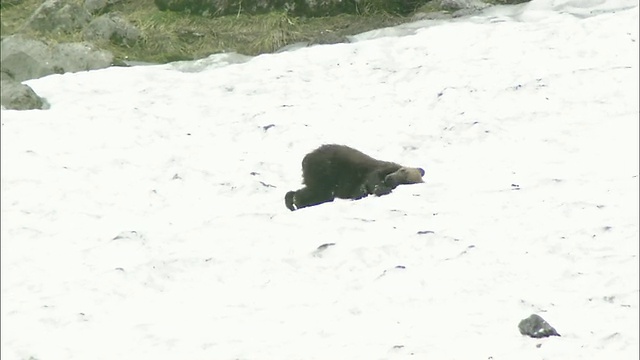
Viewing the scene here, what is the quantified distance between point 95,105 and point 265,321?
438 cm

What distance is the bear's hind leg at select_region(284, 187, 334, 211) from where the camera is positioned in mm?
6656

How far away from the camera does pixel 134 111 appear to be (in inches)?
333

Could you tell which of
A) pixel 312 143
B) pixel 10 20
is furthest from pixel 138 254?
pixel 10 20

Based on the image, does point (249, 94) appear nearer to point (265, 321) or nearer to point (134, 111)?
point (134, 111)

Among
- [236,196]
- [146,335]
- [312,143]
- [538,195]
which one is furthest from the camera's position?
[312,143]

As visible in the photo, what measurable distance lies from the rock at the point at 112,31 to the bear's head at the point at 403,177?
5.30 m

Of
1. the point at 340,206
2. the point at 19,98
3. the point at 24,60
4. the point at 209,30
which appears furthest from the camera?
the point at 209,30

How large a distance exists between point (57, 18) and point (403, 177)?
6231mm

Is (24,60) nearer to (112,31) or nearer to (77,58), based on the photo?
(77,58)

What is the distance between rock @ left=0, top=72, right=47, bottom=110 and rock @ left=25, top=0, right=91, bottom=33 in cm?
253

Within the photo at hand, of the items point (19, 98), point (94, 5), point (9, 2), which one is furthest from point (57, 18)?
point (19, 98)

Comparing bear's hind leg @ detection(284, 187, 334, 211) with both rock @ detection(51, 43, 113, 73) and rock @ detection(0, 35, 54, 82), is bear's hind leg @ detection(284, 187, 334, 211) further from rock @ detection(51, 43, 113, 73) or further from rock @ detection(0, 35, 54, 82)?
rock @ detection(0, 35, 54, 82)

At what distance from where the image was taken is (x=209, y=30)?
37.3 ft

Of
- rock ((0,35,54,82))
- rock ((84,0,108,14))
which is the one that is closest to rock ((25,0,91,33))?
rock ((84,0,108,14))
